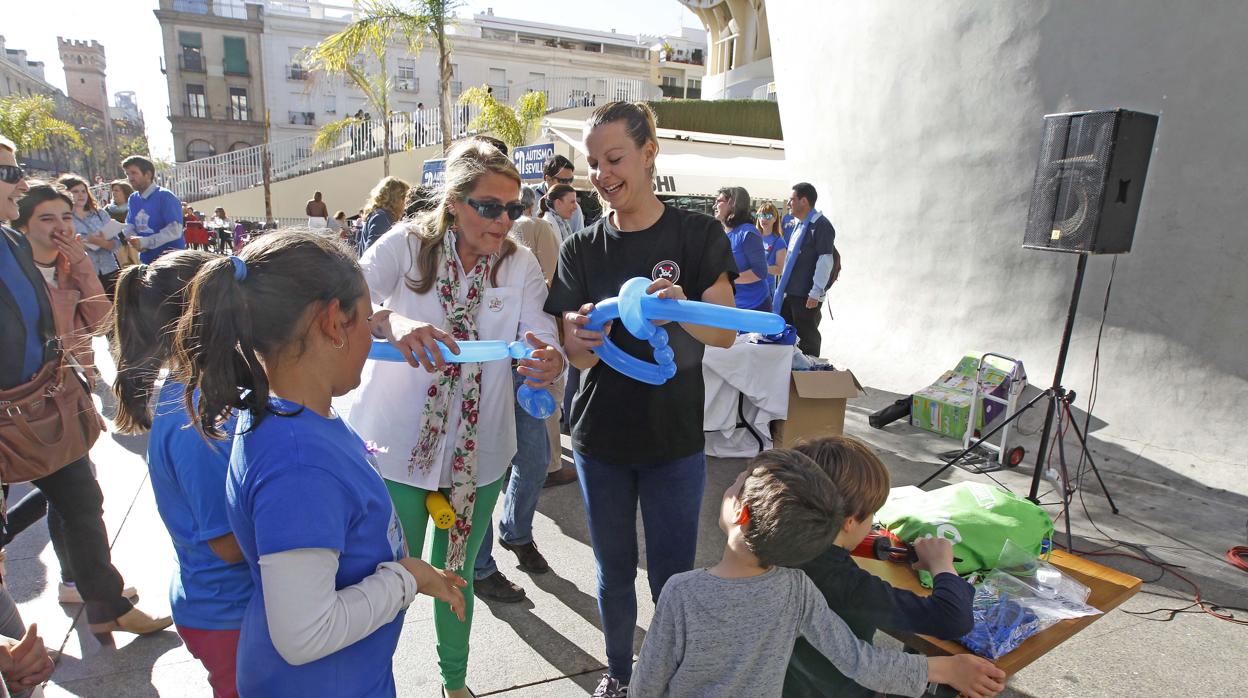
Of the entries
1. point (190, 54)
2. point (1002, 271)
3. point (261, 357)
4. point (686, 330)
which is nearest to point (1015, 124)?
point (1002, 271)

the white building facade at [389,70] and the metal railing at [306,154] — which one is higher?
the white building facade at [389,70]

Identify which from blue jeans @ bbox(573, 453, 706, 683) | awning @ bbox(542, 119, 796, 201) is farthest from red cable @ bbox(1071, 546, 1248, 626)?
awning @ bbox(542, 119, 796, 201)

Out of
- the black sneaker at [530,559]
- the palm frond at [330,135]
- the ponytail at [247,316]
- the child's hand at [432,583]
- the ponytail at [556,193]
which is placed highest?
the palm frond at [330,135]

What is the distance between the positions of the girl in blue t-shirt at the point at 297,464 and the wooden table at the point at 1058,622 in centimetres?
141

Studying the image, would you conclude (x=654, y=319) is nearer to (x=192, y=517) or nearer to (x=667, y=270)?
(x=667, y=270)

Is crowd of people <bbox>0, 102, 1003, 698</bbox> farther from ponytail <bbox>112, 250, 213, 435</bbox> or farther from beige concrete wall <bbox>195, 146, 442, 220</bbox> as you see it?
beige concrete wall <bbox>195, 146, 442, 220</bbox>

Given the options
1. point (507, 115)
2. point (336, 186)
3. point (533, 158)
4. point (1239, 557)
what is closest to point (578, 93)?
point (507, 115)

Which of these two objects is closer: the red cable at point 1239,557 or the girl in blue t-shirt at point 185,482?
the girl in blue t-shirt at point 185,482

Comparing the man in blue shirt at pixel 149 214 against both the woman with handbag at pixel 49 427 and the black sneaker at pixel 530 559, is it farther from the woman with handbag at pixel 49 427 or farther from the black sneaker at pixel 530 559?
the black sneaker at pixel 530 559

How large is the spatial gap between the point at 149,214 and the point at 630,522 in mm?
6285

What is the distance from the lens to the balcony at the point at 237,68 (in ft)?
131

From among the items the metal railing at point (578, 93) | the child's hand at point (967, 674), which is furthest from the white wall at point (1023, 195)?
the metal railing at point (578, 93)

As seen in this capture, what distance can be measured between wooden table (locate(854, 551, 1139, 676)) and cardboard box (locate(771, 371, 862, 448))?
266cm

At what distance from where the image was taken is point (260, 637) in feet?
4.02
